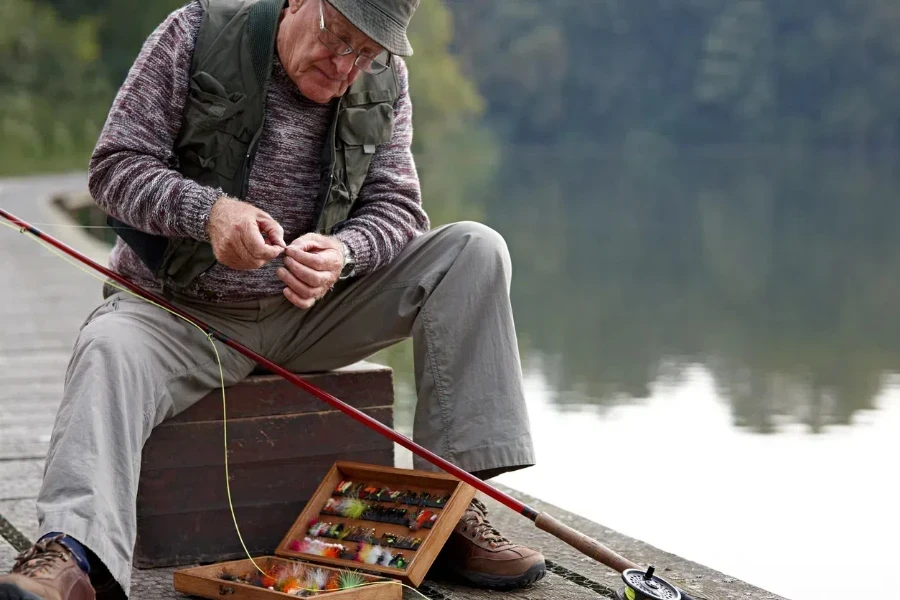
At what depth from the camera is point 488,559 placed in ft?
6.75

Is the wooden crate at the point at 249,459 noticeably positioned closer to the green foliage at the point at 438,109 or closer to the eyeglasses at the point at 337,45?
the eyeglasses at the point at 337,45

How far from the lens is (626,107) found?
1983 inches

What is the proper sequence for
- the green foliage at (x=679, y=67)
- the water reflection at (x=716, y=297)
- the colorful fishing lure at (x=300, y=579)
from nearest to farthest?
1. the colorful fishing lure at (x=300, y=579)
2. the water reflection at (x=716, y=297)
3. the green foliage at (x=679, y=67)

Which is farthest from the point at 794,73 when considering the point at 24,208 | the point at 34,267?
the point at 34,267

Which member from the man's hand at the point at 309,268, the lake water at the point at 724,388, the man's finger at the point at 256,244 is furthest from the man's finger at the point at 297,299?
the lake water at the point at 724,388

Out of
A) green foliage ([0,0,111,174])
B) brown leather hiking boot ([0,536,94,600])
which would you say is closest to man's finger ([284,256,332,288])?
brown leather hiking boot ([0,536,94,600])

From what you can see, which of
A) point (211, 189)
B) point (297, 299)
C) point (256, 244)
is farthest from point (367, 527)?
point (211, 189)

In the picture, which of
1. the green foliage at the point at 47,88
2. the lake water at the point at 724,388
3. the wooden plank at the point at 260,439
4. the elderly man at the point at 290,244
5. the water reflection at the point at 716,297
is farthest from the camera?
the green foliage at the point at 47,88

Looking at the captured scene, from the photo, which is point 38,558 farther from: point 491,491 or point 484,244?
point 484,244

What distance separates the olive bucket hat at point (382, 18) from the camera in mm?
2029

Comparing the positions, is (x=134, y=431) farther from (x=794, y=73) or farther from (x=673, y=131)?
(x=673, y=131)

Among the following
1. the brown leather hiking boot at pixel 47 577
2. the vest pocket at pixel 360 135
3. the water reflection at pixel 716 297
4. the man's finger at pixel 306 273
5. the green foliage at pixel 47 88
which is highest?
the green foliage at pixel 47 88

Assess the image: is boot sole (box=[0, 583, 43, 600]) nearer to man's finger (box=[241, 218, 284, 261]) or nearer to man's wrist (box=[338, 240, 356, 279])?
man's finger (box=[241, 218, 284, 261])

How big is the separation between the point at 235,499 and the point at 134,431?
360 mm
